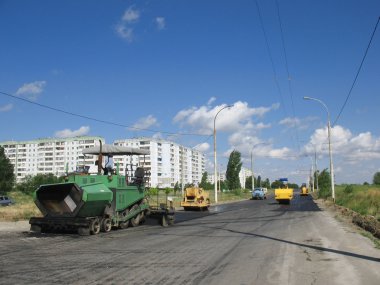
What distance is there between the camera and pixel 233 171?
102250mm

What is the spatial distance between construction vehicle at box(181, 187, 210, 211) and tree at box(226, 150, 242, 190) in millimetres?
64424

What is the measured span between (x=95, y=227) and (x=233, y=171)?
286 feet

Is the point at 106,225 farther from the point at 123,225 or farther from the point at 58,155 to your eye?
the point at 58,155

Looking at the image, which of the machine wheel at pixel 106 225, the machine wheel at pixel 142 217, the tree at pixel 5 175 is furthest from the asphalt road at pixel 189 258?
the tree at pixel 5 175

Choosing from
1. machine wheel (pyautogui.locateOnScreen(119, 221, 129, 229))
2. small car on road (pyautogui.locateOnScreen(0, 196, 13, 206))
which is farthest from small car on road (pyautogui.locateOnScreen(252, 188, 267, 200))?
machine wheel (pyautogui.locateOnScreen(119, 221, 129, 229))

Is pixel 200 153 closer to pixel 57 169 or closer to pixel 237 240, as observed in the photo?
pixel 57 169

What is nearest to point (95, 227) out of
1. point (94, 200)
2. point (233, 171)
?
point (94, 200)

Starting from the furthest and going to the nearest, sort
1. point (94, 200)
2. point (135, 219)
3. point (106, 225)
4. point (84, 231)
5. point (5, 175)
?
point (5, 175)
point (135, 219)
point (106, 225)
point (94, 200)
point (84, 231)

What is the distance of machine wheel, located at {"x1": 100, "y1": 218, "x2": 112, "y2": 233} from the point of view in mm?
16594

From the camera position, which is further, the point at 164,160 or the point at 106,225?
the point at 164,160

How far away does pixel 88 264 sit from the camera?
9.62 metres

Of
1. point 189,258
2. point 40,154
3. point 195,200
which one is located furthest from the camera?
point 40,154

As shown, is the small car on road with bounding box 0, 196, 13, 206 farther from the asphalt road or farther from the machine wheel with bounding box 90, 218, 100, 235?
the machine wheel with bounding box 90, 218, 100, 235

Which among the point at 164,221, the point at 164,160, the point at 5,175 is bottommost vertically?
the point at 164,221
